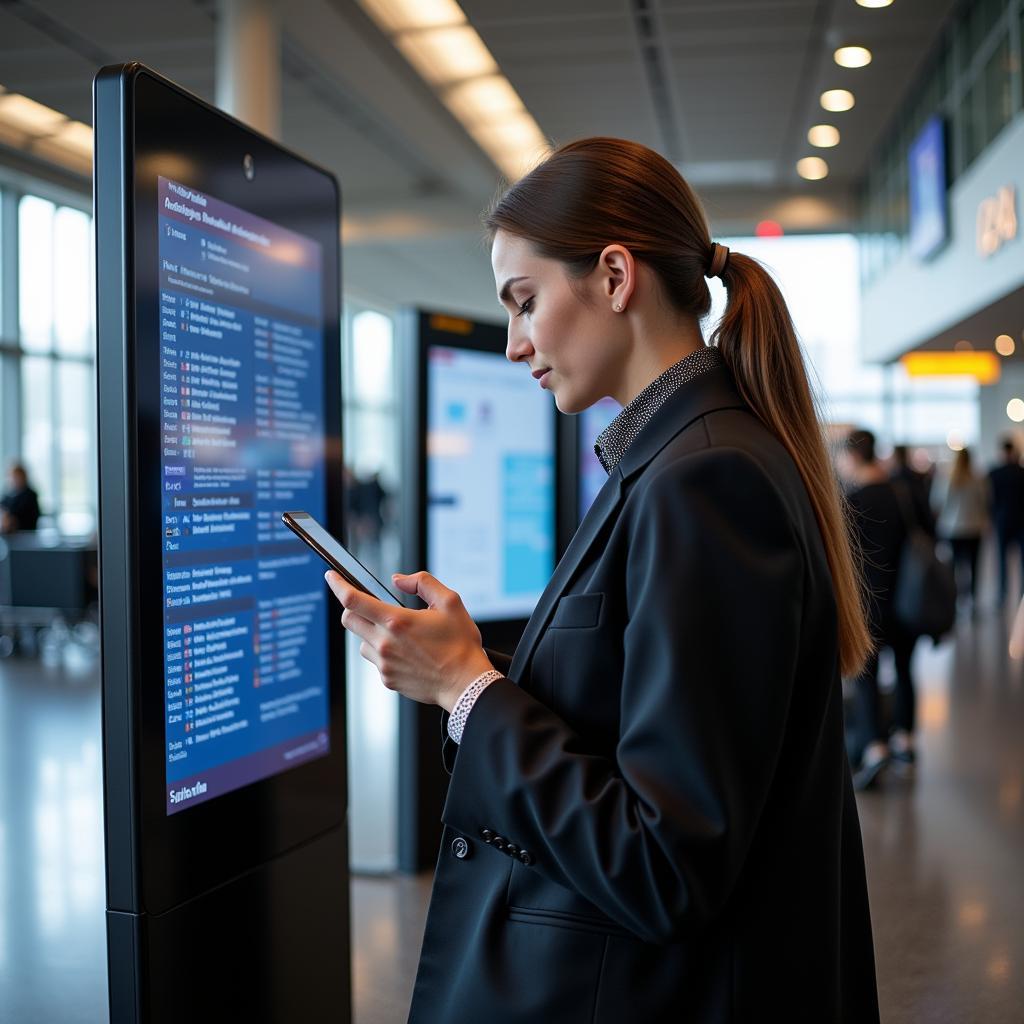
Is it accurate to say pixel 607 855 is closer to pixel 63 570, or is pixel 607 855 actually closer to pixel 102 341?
pixel 102 341

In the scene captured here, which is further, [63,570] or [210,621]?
[63,570]

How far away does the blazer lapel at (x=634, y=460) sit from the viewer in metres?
1.27

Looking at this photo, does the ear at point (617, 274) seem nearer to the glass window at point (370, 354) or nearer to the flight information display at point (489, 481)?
the flight information display at point (489, 481)

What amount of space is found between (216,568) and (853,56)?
29.9ft

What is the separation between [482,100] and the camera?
1032cm

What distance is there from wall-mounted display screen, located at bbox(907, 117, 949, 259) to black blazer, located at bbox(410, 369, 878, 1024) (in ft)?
33.7

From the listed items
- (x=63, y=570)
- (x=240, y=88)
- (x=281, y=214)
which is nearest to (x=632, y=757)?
(x=281, y=214)

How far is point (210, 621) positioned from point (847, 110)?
10837mm

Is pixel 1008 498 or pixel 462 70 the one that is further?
pixel 1008 498

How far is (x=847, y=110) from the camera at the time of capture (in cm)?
1120

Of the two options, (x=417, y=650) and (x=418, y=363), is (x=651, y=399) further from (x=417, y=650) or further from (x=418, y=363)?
(x=418, y=363)

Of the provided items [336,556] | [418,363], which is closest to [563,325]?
[336,556]

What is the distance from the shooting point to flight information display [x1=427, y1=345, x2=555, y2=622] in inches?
165

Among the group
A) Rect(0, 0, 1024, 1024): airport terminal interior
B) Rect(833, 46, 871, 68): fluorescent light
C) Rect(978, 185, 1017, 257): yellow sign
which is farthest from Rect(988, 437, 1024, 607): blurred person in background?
Rect(833, 46, 871, 68): fluorescent light
